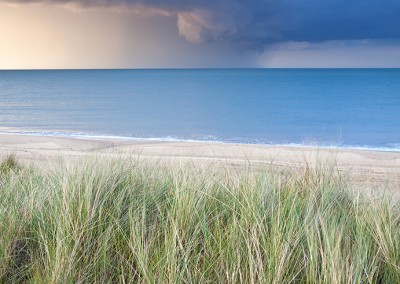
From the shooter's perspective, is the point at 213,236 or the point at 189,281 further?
the point at 213,236

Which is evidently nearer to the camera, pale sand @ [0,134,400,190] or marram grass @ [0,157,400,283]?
marram grass @ [0,157,400,283]

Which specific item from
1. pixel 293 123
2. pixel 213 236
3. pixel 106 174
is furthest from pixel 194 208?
pixel 293 123

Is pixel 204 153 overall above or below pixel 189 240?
above

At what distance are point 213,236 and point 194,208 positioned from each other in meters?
0.37

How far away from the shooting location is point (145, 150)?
41.9 feet

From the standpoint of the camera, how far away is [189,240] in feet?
9.77

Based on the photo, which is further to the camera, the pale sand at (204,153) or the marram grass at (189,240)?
the pale sand at (204,153)

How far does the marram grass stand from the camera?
2604 millimetres

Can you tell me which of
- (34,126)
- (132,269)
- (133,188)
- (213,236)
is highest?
Answer: (34,126)

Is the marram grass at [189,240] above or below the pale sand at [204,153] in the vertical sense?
below

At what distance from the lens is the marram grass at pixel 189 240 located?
2.60 m

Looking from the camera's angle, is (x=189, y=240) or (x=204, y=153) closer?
(x=189, y=240)

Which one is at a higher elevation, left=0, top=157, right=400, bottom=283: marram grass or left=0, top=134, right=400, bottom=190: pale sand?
left=0, top=134, right=400, bottom=190: pale sand

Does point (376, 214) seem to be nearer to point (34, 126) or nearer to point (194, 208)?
point (194, 208)
